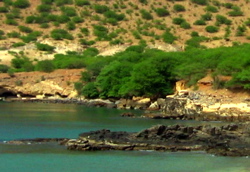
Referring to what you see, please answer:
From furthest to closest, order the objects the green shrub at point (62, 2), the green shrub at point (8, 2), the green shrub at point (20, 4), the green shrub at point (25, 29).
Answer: the green shrub at point (62, 2)
the green shrub at point (8, 2)
the green shrub at point (20, 4)
the green shrub at point (25, 29)

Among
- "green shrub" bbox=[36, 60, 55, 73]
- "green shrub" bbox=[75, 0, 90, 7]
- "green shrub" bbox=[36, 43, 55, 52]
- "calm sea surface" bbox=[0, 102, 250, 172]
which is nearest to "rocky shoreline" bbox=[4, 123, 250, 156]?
"calm sea surface" bbox=[0, 102, 250, 172]

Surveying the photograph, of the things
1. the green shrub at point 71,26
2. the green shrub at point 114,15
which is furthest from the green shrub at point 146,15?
the green shrub at point 71,26

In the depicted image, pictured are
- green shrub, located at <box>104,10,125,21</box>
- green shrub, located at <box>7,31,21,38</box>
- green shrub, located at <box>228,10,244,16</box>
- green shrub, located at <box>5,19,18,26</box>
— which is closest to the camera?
green shrub, located at <box>7,31,21,38</box>

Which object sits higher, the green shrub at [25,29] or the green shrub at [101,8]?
the green shrub at [101,8]

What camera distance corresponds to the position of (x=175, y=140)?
38.9m

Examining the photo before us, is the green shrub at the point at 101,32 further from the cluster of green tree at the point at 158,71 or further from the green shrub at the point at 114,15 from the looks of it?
the cluster of green tree at the point at 158,71

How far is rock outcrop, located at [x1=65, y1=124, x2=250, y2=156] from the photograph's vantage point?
1470 inches

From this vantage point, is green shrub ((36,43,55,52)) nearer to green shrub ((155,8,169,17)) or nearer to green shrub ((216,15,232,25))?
green shrub ((155,8,169,17))

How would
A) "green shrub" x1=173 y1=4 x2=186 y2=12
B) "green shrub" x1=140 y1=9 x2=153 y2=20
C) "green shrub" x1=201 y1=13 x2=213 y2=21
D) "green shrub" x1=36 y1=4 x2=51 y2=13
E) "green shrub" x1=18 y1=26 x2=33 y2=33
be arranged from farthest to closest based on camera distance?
"green shrub" x1=173 y1=4 x2=186 y2=12 < "green shrub" x1=36 y1=4 x2=51 y2=13 < "green shrub" x1=140 y1=9 x2=153 y2=20 < "green shrub" x1=201 y1=13 x2=213 y2=21 < "green shrub" x1=18 y1=26 x2=33 y2=33

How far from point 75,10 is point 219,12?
27.9 m

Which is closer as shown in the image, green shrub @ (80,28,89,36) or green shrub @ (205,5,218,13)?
green shrub @ (80,28,89,36)

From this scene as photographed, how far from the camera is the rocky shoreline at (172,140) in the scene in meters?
37.3

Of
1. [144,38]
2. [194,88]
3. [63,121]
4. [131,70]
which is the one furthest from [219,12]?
[63,121]

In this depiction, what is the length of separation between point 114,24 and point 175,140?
93.4 metres
